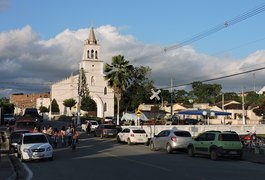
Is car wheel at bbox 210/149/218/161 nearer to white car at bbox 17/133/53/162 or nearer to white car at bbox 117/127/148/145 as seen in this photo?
white car at bbox 17/133/53/162

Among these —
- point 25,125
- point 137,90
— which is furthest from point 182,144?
point 137,90

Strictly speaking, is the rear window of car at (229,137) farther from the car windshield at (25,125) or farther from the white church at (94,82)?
the white church at (94,82)

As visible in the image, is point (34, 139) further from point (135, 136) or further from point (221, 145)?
Answer: point (135, 136)

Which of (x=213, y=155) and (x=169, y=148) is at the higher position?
(x=169, y=148)

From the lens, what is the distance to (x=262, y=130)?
194ft

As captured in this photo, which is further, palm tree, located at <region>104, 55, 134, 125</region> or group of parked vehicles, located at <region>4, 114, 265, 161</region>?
Answer: palm tree, located at <region>104, 55, 134, 125</region>

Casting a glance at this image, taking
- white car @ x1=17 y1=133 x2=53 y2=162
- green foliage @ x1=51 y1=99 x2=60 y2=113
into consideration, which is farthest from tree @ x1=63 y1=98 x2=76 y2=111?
white car @ x1=17 y1=133 x2=53 y2=162

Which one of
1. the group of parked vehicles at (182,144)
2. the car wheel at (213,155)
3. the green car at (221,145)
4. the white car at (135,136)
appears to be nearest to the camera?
the group of parked vehicles at (182,144)

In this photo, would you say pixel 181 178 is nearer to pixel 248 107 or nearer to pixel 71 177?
pixel 71 177

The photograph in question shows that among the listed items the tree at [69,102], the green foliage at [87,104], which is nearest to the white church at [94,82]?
the tree at [69,102]

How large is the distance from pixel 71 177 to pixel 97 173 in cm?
142

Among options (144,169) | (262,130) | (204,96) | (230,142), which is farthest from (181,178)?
(204,96)

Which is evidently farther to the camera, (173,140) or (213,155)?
(173,140)

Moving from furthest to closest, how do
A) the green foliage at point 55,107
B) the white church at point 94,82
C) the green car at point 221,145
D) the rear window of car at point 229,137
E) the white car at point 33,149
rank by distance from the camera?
the green foliage at point 55,107 → the white church at point 94,82 → the rear window of car at point 229,137 → the green car at point 221,145 → the white car at point 33,149
